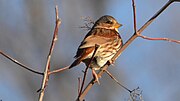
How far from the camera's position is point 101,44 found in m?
3.86

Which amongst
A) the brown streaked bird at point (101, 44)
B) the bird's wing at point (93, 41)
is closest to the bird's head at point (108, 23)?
the brown streaked bird at point (101, 44)

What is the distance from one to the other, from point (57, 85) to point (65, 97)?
0.21 m

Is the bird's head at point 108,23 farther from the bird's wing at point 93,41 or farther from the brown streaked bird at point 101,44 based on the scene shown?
the bird's wing at point 93,41

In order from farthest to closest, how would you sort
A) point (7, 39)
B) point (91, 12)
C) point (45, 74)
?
point (91, 12) → point (7, 39) → point (45, 74)

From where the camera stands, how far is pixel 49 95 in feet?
27.3

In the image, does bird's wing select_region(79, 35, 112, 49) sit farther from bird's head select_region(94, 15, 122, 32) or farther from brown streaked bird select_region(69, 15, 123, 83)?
bird's head select_region(94, 15, 122, 32)

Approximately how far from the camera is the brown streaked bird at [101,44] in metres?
3.59

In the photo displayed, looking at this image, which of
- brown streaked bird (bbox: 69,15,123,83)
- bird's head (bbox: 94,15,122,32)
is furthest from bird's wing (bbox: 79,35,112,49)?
bird's head (bbox: 94,15,122,32)

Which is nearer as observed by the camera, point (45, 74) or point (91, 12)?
point (45, 74)

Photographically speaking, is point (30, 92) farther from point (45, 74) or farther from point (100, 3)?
A: point (45, 74)

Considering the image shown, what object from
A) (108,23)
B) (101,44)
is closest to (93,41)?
(101,44)

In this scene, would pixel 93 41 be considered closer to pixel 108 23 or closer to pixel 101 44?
pixel 101 44

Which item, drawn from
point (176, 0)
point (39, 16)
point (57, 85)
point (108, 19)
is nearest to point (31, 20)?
point (39, 16)

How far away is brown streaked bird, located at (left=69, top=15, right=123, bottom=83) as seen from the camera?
141 inches
